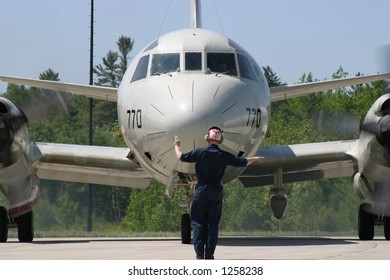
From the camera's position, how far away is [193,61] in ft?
57.7

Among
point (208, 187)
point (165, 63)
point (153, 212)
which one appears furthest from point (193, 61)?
point (153, 212)

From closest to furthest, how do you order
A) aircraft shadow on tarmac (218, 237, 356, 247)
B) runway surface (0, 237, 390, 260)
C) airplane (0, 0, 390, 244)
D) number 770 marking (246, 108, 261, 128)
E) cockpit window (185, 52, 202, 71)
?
runway surface (0, 237, 390, 260)
airplane (0, 0, 390, 244)
number 770 marking (246, 108, 261, 128)
cockpit window (185, 52, 202, 71)
aircraft shadow on tarmac (218, 237, 356, 247)

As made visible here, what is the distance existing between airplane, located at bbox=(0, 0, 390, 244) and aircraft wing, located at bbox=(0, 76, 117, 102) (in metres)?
0.03

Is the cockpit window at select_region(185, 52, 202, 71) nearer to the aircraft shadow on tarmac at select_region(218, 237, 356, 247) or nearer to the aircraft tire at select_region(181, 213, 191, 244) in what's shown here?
the aircraft shadow on tarmac at select_region(218, 237, 356, 247)

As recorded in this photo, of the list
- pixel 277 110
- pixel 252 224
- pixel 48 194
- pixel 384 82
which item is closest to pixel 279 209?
pixel 384 82

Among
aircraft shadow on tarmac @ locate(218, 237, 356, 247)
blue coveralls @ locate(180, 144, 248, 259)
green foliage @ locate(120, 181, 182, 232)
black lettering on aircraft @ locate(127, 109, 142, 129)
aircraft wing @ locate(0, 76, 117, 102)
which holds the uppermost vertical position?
aircraft wing @ locate(0, 76, 117, 102)

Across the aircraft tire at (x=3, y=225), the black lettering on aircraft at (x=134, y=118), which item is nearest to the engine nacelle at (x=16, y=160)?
the aircraft tire at (x=3, y=225)

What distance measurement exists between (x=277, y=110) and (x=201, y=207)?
3867 centimetres

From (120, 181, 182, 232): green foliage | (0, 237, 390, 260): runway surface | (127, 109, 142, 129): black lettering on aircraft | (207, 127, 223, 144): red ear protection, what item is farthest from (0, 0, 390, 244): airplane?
Answer: (120, 181, 182, 232): green foliage

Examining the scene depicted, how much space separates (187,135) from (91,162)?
5.41 meters

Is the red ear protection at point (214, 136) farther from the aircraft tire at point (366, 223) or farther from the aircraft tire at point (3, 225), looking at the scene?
the aircraft tire at point (366, 223)

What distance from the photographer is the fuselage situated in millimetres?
15992

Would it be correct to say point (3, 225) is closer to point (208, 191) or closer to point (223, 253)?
point (223, 253)
